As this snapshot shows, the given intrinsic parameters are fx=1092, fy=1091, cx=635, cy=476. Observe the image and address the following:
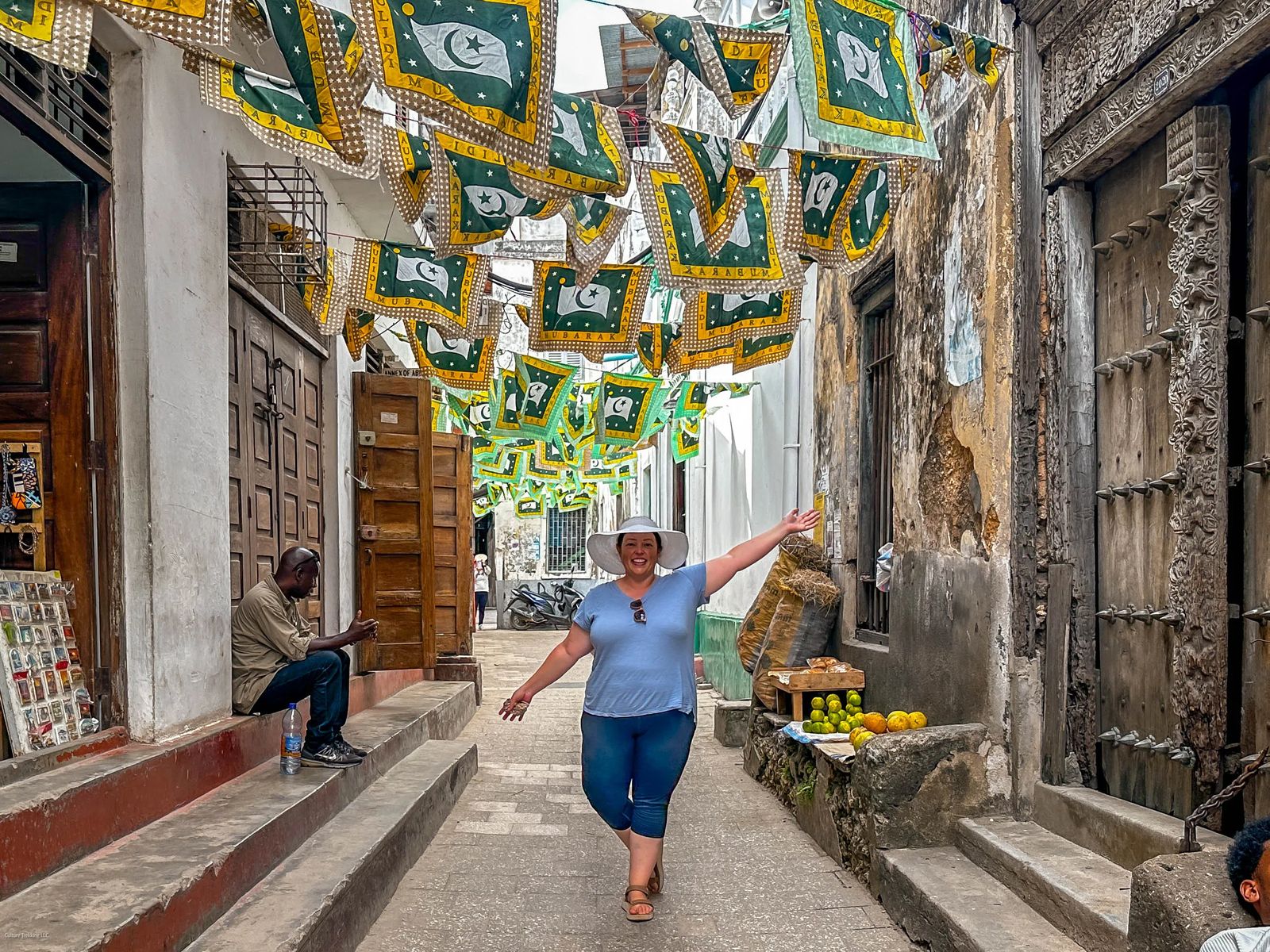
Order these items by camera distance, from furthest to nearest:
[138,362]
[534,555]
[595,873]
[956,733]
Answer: [534,555]
[595,873]
[956,733]
[138,362]

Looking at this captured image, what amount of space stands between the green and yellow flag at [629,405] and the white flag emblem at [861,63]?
294 inches

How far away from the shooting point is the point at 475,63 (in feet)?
12.3

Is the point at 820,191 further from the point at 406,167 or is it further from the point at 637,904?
the point at 637,904

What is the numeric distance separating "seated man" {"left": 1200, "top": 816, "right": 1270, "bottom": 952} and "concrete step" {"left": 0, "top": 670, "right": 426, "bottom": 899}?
3.30m

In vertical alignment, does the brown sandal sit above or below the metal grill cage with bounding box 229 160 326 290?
below

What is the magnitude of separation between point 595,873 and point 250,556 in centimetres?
288

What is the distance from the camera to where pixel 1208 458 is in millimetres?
3752

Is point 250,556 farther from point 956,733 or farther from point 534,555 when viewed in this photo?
point 534,555

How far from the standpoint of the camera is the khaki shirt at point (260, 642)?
574cm

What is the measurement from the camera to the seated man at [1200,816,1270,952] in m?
2.28

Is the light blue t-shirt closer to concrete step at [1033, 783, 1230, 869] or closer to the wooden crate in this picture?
concrete step at [1033, 783, 1230, 869]

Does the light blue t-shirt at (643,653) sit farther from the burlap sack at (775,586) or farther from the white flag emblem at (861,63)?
the burlap sack at (775,586)

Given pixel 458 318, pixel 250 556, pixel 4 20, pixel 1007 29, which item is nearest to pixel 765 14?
pixel 458 318

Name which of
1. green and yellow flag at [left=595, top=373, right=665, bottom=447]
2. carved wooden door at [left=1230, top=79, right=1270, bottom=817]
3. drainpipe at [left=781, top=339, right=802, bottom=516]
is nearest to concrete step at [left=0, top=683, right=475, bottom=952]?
carved wooden door at [left=1230, top=79, right=1270, bottom=817]
